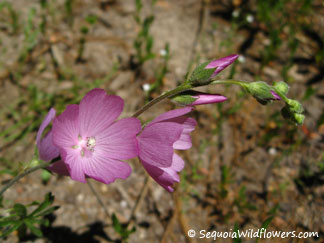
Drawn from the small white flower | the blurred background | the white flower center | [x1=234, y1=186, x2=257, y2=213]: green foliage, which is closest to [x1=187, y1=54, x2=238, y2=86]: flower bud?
the white flower center

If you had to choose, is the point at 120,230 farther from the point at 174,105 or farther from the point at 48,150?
the point at 174,105

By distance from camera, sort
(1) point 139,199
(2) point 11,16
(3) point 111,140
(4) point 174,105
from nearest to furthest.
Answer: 1. (3) point 111,140
2. (1) point 139,199
3. (4) point 174,105
4. (2) point 11,16

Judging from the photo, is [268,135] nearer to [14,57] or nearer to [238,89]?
[238,89]

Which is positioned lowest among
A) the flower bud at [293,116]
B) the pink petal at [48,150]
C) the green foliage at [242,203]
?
the green foliage at [242,203]

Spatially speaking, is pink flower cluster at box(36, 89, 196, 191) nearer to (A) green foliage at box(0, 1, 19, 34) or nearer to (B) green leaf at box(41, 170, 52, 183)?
(B) green leaf at box(41, 170, 52, 183)

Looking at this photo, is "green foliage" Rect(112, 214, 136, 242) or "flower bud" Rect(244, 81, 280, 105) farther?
"green foliage" Rect(112, 214, 136, 242)

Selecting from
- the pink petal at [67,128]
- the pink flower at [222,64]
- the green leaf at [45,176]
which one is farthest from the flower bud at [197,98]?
the green leaf at [45,176]

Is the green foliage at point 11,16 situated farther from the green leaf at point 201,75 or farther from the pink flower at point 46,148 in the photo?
the green leaf at point 201,75

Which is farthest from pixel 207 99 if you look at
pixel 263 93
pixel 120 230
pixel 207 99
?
pixel 120 230
